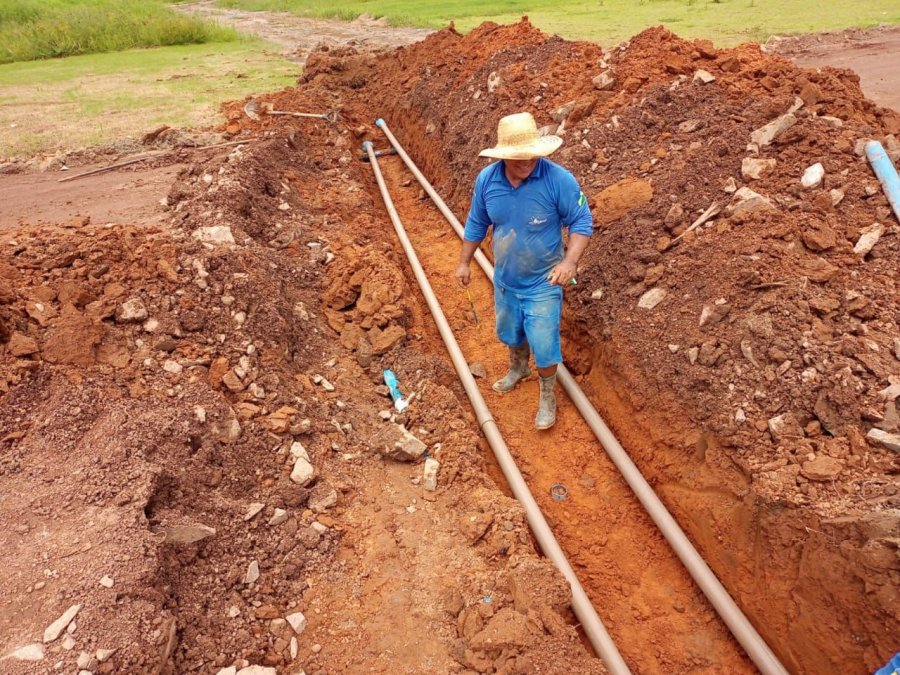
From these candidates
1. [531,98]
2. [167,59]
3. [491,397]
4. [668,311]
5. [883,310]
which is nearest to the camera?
[883,310]

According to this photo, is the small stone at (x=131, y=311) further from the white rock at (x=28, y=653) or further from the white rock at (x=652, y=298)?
the white rock at (x=652, y=298)

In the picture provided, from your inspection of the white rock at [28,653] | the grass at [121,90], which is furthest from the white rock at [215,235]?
the grass at [121,90]

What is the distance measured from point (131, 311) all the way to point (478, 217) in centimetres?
279

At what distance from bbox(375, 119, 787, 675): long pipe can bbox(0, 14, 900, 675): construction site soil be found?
0.58 feet

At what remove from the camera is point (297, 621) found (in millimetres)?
3170

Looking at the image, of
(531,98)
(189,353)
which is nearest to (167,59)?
(531,98)

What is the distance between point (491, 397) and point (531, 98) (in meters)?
5.04

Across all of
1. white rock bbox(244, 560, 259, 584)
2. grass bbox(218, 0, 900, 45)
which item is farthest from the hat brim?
grass bbox(218, 0, 900, 45)

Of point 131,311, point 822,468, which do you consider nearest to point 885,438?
point 822,468

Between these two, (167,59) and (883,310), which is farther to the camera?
(167,59)

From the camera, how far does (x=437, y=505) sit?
4023 millimetres

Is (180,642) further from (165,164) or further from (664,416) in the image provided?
(165,164)

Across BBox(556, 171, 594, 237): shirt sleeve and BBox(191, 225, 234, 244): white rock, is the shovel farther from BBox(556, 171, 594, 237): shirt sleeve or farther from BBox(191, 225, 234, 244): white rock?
BBox(556, 171, 594, 237): shirt sleeve

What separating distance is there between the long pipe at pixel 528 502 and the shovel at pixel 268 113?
5515 mm
